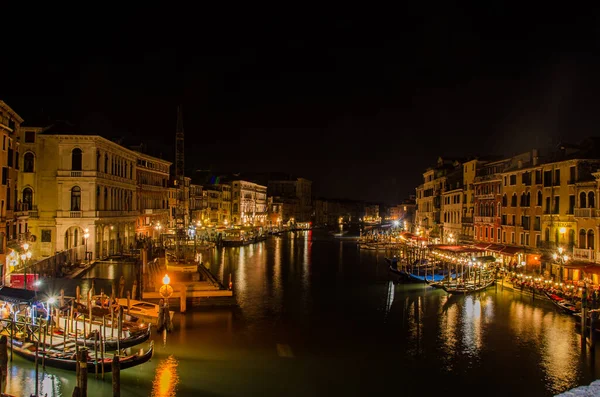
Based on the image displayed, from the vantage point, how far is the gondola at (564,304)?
22.2 meters

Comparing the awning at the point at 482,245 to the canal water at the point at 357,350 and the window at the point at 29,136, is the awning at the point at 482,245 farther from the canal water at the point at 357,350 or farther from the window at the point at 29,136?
the window at the point at 29,136

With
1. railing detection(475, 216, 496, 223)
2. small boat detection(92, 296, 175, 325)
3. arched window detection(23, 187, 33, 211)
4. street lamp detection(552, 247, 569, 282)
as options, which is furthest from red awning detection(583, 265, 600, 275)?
arched window detection(23, 187, 33, 211)

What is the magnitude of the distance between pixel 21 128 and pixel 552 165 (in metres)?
31.4

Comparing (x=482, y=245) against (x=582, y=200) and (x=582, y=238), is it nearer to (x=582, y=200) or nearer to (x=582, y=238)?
(x=582, y=238)

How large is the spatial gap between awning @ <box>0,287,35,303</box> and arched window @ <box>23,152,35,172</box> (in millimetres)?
19614

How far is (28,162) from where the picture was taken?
109 feet

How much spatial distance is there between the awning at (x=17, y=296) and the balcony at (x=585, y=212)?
78.5 ft

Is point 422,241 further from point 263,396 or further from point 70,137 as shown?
point 263,396

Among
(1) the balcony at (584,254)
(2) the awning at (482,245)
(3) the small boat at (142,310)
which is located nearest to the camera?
(3) the small boat at (142,310)

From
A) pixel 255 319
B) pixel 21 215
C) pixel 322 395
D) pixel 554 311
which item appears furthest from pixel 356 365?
pixel 21 215

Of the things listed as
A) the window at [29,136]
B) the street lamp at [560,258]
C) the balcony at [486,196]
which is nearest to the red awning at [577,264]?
the street lamp at [560,258]

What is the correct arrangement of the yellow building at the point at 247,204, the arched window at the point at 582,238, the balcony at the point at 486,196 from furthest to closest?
1. the yellow building at the point at 247,204
2. the balcony at the point at 486,196
3. the arched window at the point at 582,238

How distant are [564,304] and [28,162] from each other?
30854 mm

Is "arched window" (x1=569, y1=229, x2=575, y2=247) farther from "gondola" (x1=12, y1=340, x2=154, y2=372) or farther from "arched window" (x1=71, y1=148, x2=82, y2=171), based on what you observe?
"arched window" (x1=71, y1=148, x2=82, y2=171)
